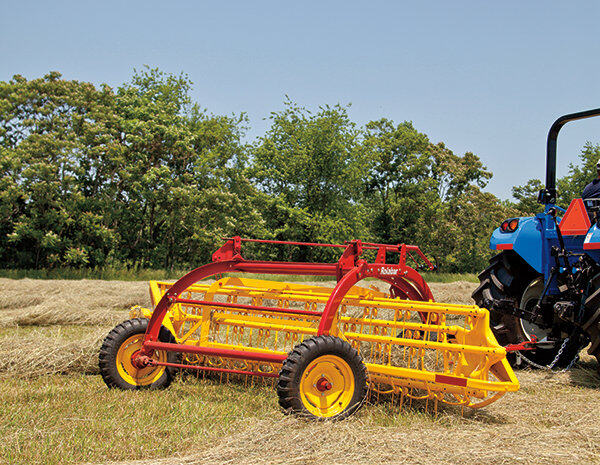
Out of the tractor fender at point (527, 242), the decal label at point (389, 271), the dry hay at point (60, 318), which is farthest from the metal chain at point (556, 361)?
the dry hay at point (60, 318)

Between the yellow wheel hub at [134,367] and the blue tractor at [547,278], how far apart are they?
3242 millimetres

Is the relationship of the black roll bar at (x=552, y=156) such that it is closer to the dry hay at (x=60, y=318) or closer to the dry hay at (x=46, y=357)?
the dry hay at (x=60, y=318)

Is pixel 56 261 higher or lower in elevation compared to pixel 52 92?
lower

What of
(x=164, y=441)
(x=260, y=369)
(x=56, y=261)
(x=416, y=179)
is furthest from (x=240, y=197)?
(x=164, y=441)

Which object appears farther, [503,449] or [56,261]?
[56,261]

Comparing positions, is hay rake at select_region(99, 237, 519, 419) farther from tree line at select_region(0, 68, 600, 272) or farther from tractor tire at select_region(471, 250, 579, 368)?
tree line at select_region(0, 68, 600, 272)

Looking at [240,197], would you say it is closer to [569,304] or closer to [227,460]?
[569,304]

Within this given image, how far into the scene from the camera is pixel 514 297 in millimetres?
5613

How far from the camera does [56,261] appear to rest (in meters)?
19.1

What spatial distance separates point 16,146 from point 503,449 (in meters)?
20.4

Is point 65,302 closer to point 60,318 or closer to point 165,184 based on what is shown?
point 60,318

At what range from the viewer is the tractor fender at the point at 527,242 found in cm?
537

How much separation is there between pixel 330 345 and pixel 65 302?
6864mm

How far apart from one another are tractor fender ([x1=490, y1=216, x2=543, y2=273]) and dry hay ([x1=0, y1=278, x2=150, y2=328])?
5669mm
